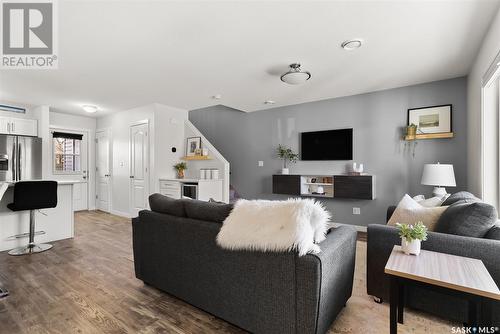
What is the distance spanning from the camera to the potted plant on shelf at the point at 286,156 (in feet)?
16.4

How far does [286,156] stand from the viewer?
5.06 m

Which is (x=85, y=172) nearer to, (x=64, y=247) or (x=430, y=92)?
(x=64, y=247)

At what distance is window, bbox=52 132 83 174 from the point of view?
18.8 ft

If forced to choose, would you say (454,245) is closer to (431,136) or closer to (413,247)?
(413,247)

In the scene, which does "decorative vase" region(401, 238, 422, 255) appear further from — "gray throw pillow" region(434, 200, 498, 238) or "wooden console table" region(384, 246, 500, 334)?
"gray throw pillow" region(434, 200, 498, 238)

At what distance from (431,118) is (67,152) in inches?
295

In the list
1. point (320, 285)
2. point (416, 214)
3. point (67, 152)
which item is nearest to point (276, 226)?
point (320, 285)

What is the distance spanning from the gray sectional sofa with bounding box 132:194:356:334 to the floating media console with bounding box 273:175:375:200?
2391mm

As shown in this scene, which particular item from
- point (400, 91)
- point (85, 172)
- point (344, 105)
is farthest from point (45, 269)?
point (400, 91)

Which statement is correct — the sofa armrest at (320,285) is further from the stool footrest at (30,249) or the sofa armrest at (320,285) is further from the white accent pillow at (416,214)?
the stool footrest at (30,249)

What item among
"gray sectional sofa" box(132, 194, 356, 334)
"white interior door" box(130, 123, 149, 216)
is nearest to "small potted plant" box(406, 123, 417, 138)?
"gray sectional sofa" box(132, 194, 356, 334)

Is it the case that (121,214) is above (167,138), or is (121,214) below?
below

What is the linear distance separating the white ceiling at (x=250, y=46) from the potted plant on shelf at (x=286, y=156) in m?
1.21

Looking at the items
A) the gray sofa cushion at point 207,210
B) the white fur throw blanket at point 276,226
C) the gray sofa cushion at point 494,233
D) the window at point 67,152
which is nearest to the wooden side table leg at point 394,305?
the white fur throw blanket at point 276,226
